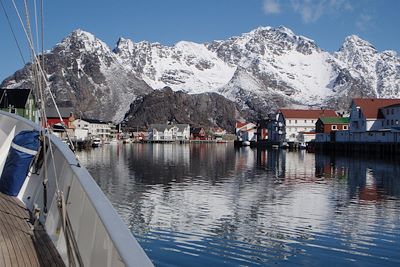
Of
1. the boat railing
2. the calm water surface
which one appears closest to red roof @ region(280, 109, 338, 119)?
the calm water surface

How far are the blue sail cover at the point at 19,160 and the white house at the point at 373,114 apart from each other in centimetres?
8933

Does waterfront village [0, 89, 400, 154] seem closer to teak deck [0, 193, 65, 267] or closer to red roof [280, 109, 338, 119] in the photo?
red roof [280, 109, 338, 119]

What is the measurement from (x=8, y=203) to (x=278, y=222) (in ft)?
44.7

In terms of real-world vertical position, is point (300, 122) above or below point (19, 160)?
above

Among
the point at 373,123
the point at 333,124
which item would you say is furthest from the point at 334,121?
the point at 373,123

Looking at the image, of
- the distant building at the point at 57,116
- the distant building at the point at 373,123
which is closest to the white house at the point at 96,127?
the distant building at the point at 57,116

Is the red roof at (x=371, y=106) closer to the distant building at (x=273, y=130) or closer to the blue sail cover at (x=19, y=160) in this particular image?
the distant building at (x=273, y=130)

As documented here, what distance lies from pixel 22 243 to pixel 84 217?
6.39 ft

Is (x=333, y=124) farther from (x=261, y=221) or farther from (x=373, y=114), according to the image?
(x=261, y=221)

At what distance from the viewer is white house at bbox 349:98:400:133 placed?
93.2m

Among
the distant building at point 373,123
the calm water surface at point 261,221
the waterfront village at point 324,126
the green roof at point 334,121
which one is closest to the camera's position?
the calm water surface at point 261,221

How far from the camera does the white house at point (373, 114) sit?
9325cm

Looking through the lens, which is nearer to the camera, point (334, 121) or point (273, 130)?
point (334, 121)

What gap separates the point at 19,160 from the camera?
10672 mm
